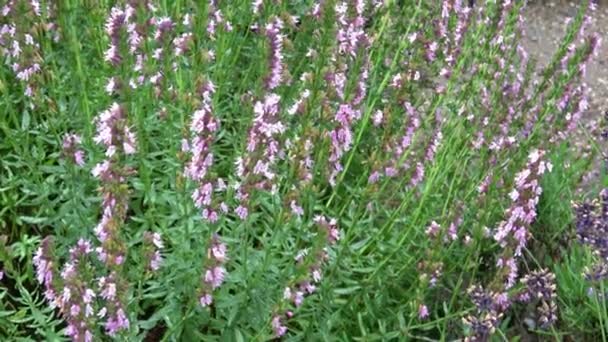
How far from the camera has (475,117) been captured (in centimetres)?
371

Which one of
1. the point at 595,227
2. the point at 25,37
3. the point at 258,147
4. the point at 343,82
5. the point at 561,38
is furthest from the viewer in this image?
the point at 561,38

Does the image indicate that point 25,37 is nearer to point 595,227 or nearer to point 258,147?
point 258,147

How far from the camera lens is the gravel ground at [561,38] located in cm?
604

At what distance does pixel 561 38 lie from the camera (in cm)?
681

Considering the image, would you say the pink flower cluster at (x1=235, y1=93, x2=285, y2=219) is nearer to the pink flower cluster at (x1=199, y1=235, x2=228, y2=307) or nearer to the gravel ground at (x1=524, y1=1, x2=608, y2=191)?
the pink flower cluster at (x1=199, y1=235, x2=228, y2=307)

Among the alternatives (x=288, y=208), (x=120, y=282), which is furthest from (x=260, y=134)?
(x=120, y=282)

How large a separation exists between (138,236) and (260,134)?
88 centimetres

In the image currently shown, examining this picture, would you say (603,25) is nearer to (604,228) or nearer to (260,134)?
(604,228)

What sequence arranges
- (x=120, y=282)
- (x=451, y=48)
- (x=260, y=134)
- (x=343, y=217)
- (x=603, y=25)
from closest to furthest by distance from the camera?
(x=120, y=282)
(x=260, y=134)
(x=343, y=217)
(x=451, y=48)
(x=603, y=25)

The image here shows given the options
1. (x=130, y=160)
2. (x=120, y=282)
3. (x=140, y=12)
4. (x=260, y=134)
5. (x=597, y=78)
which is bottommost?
(x=597, y=78)

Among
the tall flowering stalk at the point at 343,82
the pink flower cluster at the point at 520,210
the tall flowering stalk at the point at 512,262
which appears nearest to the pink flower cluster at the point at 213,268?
the tall flowering stalk at the point at 343,82

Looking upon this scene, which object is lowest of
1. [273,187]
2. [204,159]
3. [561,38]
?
[561,38]

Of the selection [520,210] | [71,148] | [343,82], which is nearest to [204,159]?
[71,148]

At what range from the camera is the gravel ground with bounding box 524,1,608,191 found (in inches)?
238
